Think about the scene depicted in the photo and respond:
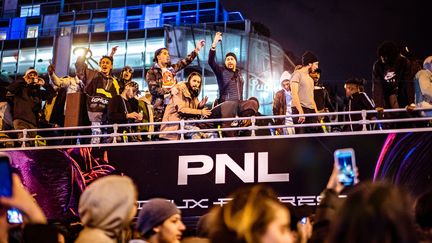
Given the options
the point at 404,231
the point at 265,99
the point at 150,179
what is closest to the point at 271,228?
the point at 404,231

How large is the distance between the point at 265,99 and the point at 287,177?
23.9 metres

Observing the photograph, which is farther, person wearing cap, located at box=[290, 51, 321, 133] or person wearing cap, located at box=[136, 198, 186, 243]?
person wearing cap, located at box=[290, 51, 321, 133]

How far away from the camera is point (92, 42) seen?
135 ft

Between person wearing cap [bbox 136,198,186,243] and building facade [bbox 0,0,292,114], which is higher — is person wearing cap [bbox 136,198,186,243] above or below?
below

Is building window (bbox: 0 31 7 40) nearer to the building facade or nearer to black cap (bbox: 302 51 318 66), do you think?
the building facade

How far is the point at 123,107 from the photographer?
10578mm

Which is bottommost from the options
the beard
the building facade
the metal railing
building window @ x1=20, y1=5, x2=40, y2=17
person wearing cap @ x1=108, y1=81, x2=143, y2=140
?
the metal railing

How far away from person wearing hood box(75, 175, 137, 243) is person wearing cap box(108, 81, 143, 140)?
7.51m

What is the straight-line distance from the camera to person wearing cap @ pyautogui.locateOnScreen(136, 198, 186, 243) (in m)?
4.20

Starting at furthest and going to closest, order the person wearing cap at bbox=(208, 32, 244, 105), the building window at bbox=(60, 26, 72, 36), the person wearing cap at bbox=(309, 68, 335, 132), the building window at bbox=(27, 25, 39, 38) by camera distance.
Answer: the building window at bbox=(27, 25, 39, 38), the building window at bbox=(60, 26, 72, 36), the person wearing cap at bbox=(309, 68, 335, 132), the person wearing cap at bbox=(208, 32, 244, 105)

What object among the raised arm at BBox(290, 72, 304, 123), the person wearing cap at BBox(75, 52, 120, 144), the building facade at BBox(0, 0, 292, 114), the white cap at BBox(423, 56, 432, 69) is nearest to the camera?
the white cap at BBox(423, 56, 432, 69)

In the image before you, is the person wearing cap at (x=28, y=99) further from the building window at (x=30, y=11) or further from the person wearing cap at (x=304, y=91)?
the building window at (x=30, y=11)

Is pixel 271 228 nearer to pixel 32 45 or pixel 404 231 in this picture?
pixel 404 231

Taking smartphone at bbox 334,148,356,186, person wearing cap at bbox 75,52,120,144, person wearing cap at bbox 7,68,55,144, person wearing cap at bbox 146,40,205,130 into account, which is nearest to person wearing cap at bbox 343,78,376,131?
person wearing cap at bbox 146,40,205,130
